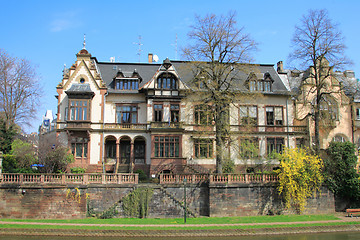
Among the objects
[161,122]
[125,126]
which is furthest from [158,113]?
[125,126]

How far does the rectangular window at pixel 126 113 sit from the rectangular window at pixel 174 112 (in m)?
4.68

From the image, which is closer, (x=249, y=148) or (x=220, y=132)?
(x=220, y=132)

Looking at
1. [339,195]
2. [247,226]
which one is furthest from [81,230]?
[339,195]

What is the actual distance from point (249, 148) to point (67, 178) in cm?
1967

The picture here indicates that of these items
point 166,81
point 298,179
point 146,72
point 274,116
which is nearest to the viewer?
point 298,179

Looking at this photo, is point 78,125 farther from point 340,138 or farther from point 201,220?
point 340,138

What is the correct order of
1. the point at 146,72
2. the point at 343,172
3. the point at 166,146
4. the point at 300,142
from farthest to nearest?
the point at 146,72 < the point at 300,142 < the point at 166,146 < the point at 343,172

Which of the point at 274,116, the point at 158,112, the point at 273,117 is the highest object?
the point at 158,112

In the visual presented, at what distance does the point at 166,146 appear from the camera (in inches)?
1539

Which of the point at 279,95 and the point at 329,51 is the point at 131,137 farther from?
the point at 329,51

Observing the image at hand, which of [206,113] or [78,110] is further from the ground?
[78,110]

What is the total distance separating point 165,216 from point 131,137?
520 inches

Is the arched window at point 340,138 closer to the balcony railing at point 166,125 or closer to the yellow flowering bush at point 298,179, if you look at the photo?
the yellow flowering bush at point 298,179

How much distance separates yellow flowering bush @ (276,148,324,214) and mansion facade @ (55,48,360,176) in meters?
6.46
